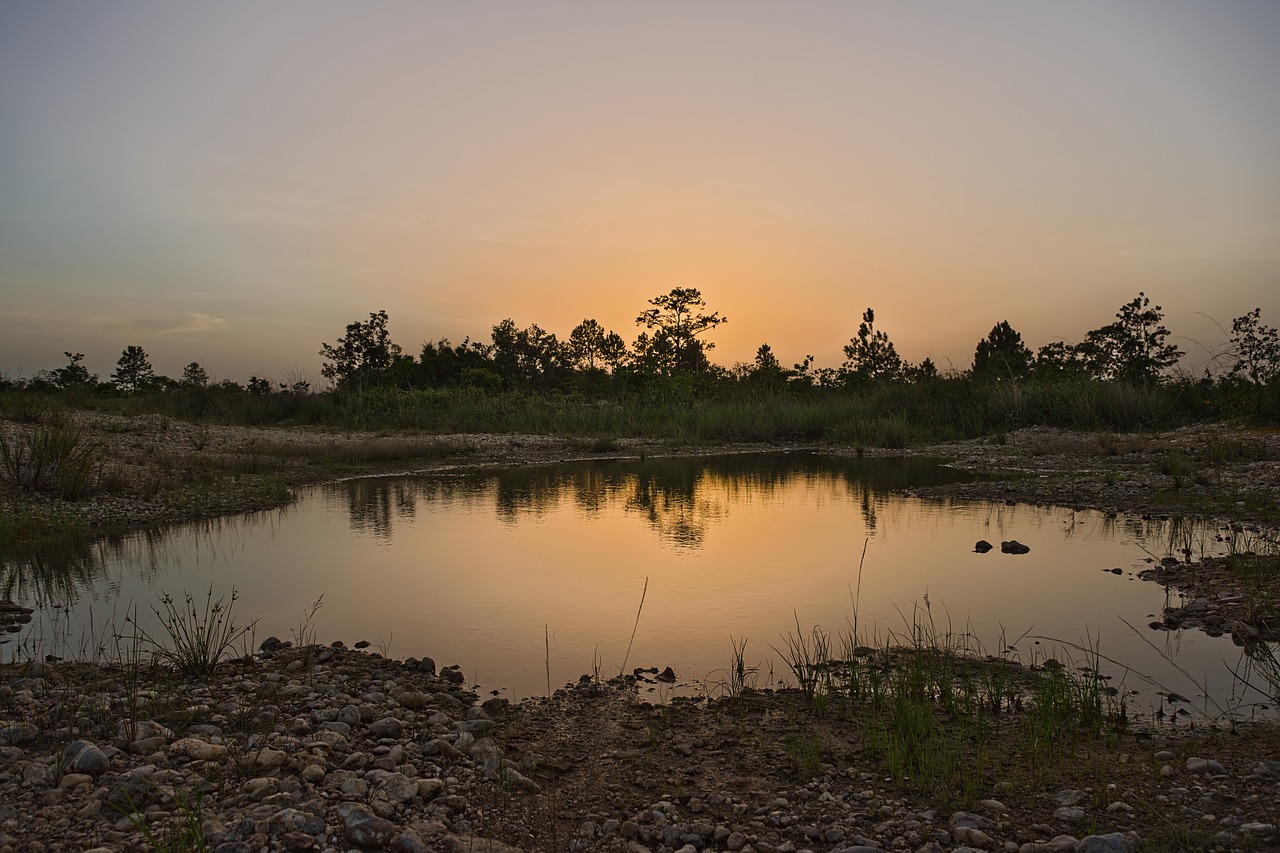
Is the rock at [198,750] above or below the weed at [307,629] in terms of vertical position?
above

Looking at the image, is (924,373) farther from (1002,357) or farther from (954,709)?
(954,709)

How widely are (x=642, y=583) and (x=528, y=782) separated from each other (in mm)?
5226

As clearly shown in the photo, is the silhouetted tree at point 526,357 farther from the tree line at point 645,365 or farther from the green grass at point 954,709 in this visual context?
the green grass at point 954,709

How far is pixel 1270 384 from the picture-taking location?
21047 mm

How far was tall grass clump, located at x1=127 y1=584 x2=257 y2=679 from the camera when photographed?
596 centimetres

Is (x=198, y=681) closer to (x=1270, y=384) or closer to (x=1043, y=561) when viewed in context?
(x=1043, y=561)

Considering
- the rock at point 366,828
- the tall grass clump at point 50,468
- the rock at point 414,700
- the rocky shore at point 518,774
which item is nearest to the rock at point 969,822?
the rocky shore at point 518,774

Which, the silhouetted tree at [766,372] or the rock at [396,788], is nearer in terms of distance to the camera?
the rock at [396,788]

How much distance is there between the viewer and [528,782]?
14.1 ft

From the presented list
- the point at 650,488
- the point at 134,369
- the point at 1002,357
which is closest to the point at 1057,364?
the point at 1002,357

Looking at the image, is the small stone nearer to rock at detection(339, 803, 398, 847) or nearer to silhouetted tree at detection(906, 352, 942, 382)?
rock at detection(339, 803, 398, 847)

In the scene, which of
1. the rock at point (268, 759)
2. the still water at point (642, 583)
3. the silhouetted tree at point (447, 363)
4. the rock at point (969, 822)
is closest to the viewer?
→ the rock at point (969, 822)

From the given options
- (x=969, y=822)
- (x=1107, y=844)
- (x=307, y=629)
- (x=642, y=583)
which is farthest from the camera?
(x=642, y=583)

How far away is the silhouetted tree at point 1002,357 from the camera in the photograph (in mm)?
34797
